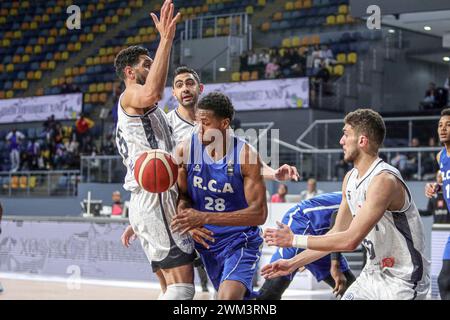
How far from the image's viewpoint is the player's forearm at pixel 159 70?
17.0ft

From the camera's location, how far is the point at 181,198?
5547mm

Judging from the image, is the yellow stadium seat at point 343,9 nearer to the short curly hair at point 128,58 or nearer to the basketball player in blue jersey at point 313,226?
the basketball player in blue jersey at point 313,226

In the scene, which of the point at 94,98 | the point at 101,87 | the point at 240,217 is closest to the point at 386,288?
the point at 240,217

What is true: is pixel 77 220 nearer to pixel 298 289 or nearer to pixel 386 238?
pixel 298 289

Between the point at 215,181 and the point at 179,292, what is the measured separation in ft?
2.43

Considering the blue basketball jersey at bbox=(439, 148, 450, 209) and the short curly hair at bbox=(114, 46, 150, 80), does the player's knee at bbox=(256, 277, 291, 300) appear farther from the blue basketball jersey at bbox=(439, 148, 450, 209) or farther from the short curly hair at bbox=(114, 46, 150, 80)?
the short curly hair at bbox=(114, 46, 150, 80)

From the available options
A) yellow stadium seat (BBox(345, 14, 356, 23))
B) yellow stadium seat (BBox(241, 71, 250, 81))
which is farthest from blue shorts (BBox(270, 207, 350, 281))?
yellow stadium seat (BBox(345, 14, 356, 23))

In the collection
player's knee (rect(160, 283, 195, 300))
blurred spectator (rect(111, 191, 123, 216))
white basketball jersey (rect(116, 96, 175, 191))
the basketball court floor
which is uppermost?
white basketball jersey (rect(116, 96, 175, 191))

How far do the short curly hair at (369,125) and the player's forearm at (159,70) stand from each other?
116cm

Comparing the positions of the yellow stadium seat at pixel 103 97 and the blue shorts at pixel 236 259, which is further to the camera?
A: the yellow stadium seat at pixel 103 97

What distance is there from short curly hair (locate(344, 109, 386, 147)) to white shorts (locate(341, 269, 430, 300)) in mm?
769

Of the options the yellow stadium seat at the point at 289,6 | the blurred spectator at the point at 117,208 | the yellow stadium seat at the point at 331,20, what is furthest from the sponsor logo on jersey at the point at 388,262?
the yellow stadium seat at the point at 289,6

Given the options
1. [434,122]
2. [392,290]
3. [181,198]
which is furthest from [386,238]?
[434,122]

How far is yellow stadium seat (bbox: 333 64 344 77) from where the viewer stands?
752 inches
